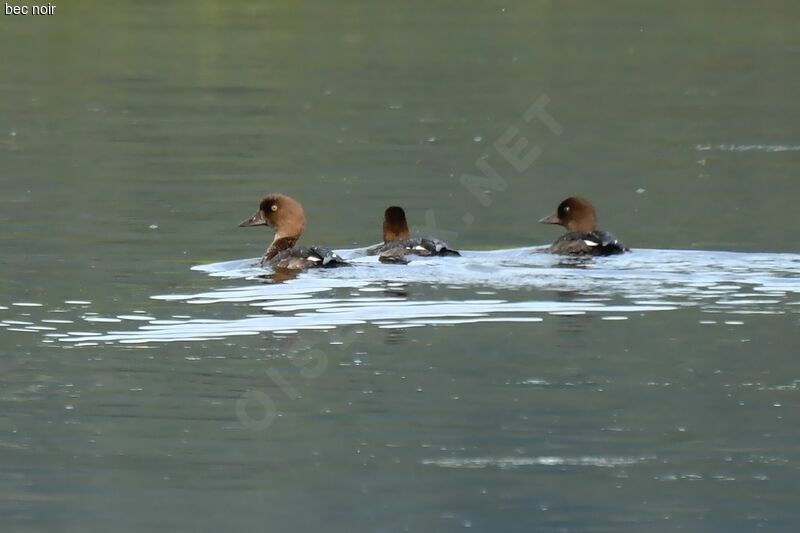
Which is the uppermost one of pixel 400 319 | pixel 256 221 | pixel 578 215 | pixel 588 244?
pixel 256 221

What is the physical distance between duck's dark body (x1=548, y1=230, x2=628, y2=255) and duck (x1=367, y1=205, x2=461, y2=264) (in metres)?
0.90

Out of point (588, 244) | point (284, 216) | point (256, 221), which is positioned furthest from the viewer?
point (256, 221)

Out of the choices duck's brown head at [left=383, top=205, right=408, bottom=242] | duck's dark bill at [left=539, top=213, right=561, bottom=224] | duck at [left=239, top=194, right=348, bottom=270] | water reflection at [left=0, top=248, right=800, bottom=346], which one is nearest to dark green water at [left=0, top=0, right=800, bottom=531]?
water reflection at [left=0, top=248, right=800, bottom=346]

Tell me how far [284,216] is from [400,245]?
1.45 meters

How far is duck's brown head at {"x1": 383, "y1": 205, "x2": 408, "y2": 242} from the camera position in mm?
14961

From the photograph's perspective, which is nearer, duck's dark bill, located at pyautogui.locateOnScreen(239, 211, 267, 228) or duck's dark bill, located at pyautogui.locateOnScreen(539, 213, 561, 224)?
duck's dark bill, located at pyautogui.locateOnScreen(239, 211, 267, 228)

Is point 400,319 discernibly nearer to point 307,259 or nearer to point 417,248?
point 307,259

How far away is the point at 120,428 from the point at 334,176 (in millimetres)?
11323

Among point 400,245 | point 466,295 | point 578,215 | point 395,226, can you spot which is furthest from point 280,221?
point 466,295

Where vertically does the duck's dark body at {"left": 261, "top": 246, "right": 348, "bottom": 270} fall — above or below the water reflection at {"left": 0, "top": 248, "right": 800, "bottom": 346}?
above

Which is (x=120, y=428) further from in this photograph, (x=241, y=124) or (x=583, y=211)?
(x=241, y=124)

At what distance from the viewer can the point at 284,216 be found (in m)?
15.6

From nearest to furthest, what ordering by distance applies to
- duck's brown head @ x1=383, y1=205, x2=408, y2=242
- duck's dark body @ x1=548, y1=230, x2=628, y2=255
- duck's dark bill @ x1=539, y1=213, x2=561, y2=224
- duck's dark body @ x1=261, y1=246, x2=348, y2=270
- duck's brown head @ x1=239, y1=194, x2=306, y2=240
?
duck's dark body @ x1=261, y1=246, x2=348, y2=270 → duck's dark body @ x1=548, y1=230, x2=628, y2=255 → duck's brown head @ x1=383, y1=205, x2=408, y2=242 → duck's brown head @ x1=239, y1=194, x2=306, y2=240 → duck's dark bill @ x1=539, y1=213, x2=561, y2=224

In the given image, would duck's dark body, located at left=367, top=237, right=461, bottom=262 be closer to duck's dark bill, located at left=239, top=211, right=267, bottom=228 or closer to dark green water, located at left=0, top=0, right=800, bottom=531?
dark green water, located at left=0, top=0, right=800, bottom=531
